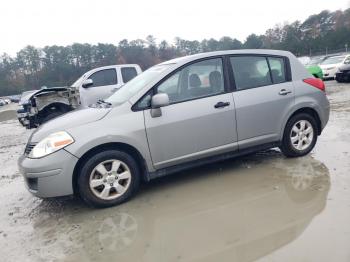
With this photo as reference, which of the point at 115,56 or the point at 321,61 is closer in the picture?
the point at 321,61

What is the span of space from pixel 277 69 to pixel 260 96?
601mm

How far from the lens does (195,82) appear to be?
4.53 metres

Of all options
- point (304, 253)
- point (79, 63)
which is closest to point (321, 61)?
point (304, 253)

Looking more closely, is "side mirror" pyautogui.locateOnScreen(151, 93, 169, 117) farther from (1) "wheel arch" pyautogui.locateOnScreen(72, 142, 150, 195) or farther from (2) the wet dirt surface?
(2) the wet dirt surface

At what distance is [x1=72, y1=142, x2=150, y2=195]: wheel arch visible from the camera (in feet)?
13.0

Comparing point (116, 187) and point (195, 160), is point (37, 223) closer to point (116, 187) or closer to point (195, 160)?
point (116, 187)

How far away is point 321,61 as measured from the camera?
2130 cm

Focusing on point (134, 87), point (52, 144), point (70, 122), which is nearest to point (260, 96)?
point (134, 87)

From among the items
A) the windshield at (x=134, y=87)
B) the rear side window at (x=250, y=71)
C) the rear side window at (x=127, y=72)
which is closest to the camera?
the windshield at (x=134, y=87)

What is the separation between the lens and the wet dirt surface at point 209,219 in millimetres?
2943

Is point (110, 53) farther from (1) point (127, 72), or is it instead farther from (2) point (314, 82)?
(2) point (314, 82)

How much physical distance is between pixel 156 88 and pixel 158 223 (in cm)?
172

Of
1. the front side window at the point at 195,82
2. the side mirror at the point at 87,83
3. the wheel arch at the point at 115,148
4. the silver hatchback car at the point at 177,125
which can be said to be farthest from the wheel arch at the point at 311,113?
the side mirror at the point at 87,83

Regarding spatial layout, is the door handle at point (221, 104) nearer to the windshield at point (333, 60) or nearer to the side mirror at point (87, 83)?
the side mirror at point (87, 83)
